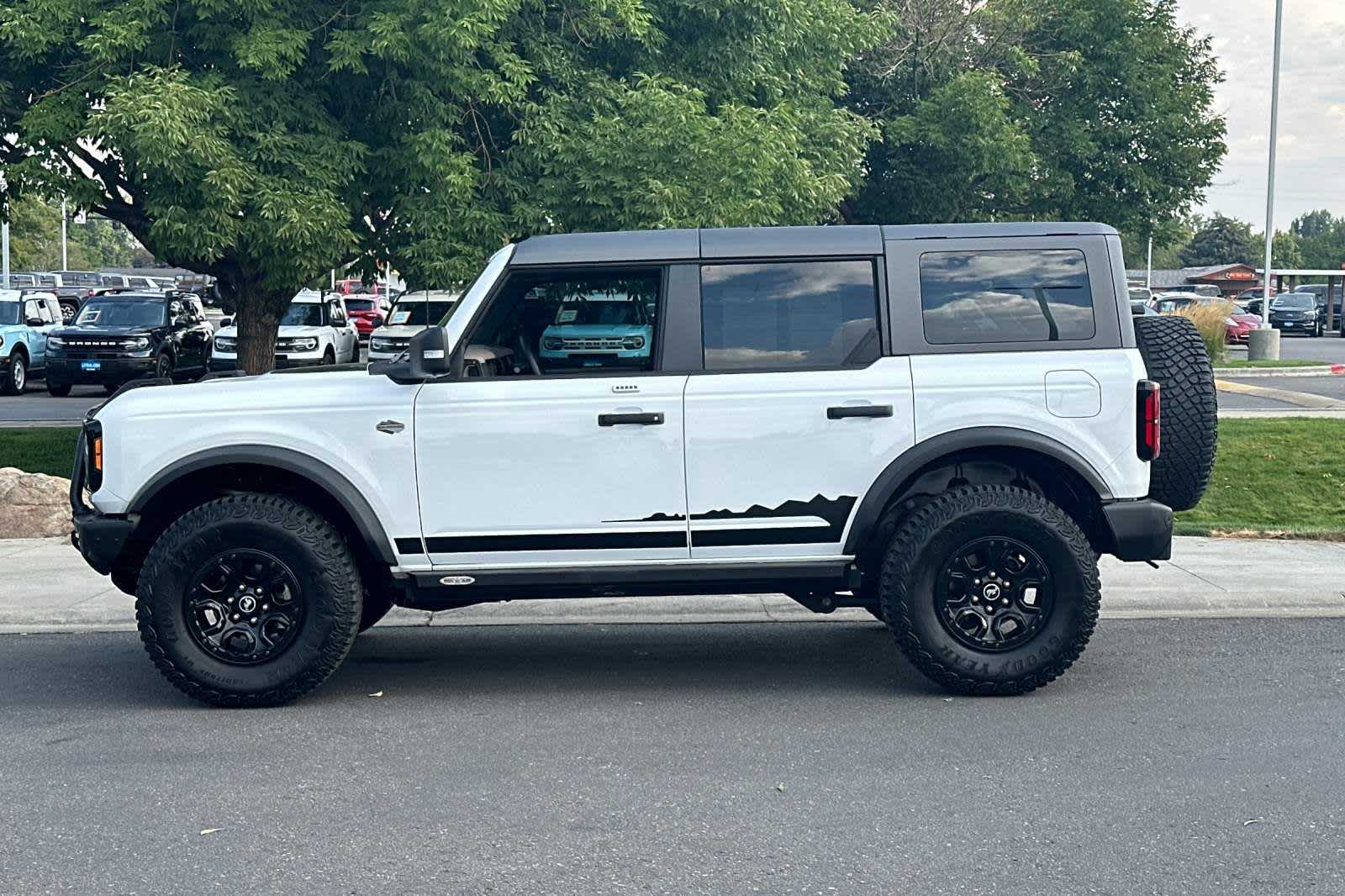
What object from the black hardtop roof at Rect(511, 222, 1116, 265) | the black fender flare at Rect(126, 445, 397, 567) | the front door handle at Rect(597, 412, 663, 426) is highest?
the black hardtop roof at Rect(511, 222, 1116, 265)

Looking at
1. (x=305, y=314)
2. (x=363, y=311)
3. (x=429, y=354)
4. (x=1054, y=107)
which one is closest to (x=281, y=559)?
(x=429, y=354)

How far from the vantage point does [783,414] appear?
6871 mm

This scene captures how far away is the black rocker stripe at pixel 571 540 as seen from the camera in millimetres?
6891

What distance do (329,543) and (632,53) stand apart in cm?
1016

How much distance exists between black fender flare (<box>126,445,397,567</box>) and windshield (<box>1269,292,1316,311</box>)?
53413 mm

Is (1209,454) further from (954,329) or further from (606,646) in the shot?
(606,646)

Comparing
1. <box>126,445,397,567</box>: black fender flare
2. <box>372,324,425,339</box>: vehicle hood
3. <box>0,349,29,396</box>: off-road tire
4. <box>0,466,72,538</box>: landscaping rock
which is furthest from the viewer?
<box>372,324,425,339</box>: vehicle hood

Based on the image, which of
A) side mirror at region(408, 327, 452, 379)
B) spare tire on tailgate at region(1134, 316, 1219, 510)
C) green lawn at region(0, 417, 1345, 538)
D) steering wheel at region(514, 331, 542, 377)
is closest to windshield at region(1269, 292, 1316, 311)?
green lawn at region(0, 417, 1345, 538)

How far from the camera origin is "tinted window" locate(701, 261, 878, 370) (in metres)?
6.98

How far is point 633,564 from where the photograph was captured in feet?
22.7

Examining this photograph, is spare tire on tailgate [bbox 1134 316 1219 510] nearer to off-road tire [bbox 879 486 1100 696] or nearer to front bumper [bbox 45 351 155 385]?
off-road tire [bbox 879 486 1100 696]

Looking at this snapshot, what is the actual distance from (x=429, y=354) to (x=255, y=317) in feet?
37.3

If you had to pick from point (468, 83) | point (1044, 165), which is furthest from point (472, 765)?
point (1044, 165)

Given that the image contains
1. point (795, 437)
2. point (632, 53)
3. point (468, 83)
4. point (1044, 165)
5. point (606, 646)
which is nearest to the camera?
point (795, 437)
